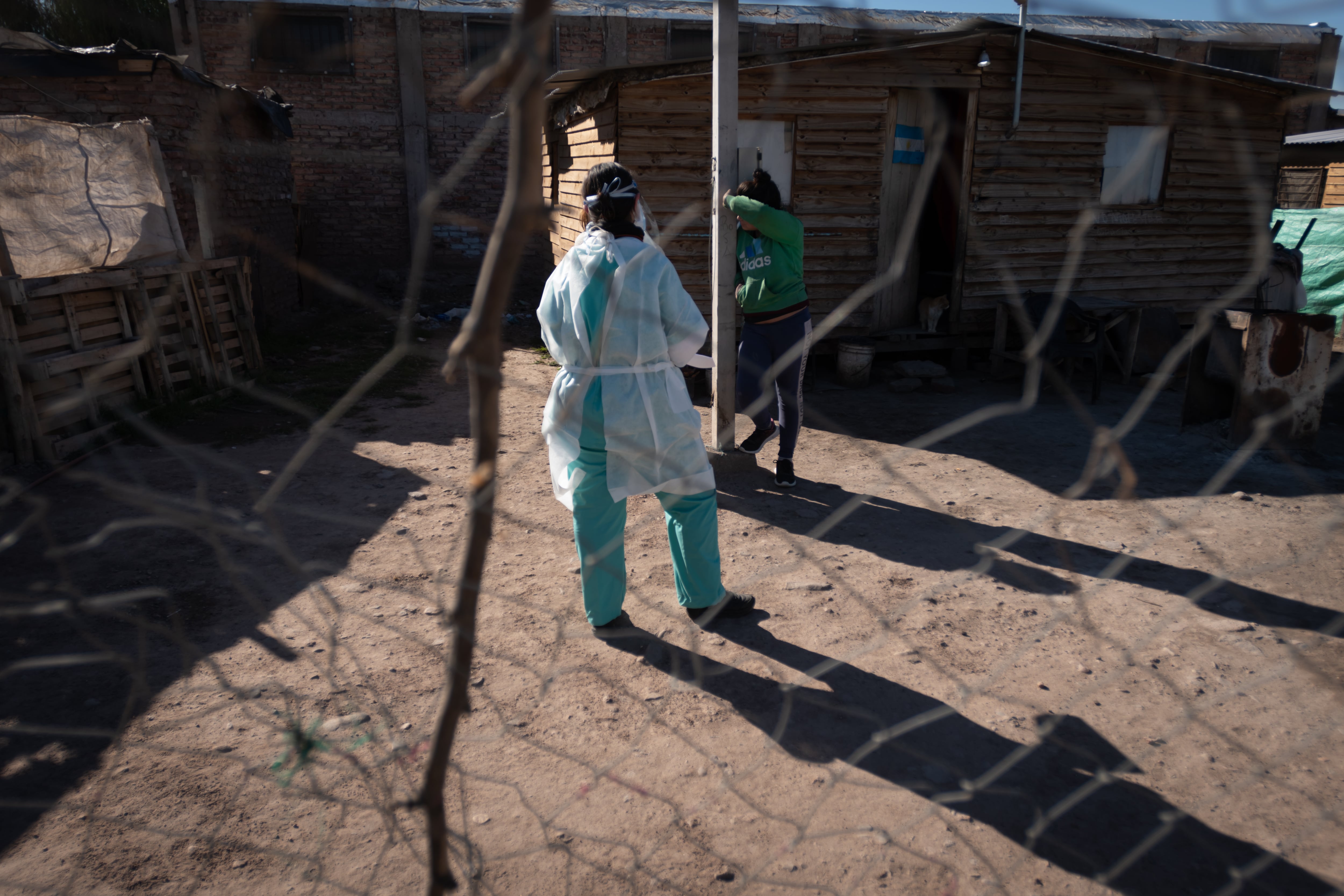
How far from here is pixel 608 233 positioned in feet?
8.61

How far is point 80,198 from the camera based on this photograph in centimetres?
565

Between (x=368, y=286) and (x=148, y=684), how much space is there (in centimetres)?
1145

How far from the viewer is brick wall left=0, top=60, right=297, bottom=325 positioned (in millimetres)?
7094

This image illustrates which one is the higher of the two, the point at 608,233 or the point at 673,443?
the point at 608,233

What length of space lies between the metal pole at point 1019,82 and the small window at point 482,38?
8937 millimetres

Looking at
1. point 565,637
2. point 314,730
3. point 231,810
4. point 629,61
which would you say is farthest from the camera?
point 629,61

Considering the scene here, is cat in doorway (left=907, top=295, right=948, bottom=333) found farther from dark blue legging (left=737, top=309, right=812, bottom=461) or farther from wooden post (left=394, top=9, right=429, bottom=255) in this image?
wooden post (left=394, top=9, right=429, bottom=255)

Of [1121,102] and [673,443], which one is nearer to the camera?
[673,443]

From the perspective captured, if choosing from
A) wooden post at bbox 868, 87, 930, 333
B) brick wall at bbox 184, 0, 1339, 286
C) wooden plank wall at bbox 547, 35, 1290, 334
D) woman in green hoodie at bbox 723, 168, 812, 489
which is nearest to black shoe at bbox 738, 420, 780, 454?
woman in green hoodie at bbox 723, 168, 812, 489

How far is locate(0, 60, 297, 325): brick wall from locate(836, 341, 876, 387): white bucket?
4.90 m

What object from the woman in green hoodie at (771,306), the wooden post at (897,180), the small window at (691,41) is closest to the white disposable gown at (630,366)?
the woman in green hoodie at (771,306)

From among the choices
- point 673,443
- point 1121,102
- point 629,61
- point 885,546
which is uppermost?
point 629,61

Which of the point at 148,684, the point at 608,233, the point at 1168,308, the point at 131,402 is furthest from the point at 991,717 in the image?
the point at 1168,308

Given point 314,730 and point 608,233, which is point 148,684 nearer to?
point 314,730
